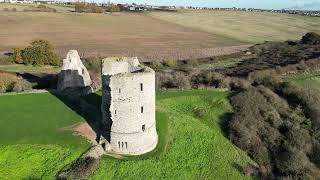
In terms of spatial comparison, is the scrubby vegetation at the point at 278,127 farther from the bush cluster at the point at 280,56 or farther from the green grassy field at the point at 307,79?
the bush cluster at the point at 280,56

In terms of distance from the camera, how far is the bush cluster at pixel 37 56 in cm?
6456

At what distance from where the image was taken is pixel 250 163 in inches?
1238

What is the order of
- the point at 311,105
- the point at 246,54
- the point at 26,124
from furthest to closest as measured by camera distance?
the point at 246,54 < the point at 311,105 < the point at 26,124

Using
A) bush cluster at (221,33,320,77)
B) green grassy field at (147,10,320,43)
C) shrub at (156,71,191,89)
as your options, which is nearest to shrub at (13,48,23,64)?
shrub at (156,71,191,89)

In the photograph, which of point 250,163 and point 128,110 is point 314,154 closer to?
point 250,163

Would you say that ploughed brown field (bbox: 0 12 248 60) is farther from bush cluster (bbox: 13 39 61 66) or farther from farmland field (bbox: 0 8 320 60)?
bush cluster (bbox: 13 39 61 66)

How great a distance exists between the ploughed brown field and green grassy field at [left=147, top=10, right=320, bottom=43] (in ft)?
15.8

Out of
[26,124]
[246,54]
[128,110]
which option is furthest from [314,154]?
[246,54]

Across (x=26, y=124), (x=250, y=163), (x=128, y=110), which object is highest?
(x=128, y=110)

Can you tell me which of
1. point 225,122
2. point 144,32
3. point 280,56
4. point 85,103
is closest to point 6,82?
point 85,103

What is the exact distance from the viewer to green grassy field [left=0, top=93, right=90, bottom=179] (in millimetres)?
26266

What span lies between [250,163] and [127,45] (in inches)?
2086

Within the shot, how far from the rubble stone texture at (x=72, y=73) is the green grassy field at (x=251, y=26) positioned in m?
55.8

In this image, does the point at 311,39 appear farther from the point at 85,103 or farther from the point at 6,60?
the point at 85,103
